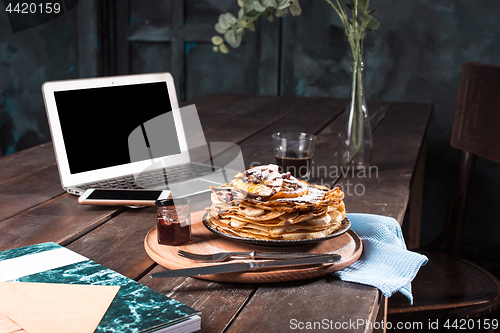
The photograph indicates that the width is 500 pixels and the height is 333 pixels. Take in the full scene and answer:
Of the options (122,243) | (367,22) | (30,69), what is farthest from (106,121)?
(30,69)

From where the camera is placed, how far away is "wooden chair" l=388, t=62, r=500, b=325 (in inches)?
46.1

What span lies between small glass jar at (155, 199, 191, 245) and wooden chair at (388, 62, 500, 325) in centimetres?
67

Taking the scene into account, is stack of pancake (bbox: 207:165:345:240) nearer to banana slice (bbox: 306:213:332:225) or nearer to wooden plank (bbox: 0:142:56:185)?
banana slice (bbox: 306:213:332:225)

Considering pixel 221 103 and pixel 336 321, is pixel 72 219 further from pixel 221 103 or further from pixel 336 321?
pixel 221 103

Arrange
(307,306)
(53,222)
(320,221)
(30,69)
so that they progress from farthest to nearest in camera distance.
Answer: (30,69) < (53,222) < (320,221) < (307,306)

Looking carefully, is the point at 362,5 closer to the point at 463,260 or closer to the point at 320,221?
the point at 320,221

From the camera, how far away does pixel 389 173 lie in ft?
3.98

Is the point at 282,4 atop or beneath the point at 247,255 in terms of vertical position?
atop

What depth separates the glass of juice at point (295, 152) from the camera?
3.59ft

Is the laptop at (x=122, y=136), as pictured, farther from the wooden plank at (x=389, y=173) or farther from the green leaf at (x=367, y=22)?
the green leaf at (x=367, y=22)

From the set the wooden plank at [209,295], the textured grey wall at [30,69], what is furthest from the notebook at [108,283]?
the textured grey wall at [30,69]

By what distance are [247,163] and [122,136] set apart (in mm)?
330

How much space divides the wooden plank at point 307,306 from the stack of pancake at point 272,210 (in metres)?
0.07

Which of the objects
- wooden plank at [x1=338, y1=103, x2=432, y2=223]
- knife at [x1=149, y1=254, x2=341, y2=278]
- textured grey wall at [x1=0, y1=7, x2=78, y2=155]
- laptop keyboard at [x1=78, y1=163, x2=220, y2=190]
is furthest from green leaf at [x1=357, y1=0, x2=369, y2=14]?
textured grey wall at [x1=0, y1=7, x2=78, y2=155]
